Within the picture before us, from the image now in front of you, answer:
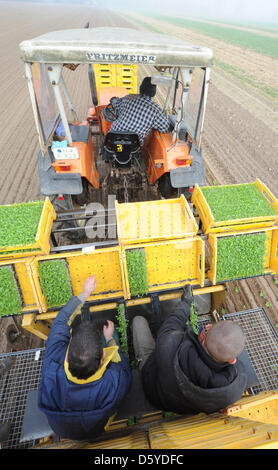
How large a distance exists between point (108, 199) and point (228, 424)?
413 centimetres

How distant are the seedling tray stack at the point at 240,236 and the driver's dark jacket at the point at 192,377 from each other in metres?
1.22

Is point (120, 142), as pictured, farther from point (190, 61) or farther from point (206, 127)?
point (206, 127)

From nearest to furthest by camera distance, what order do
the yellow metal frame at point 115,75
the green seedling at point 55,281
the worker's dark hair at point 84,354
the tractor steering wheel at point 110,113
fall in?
the worker's dark hair at point 84,354 → the green seedling at point 55,281 → the tractor steering wheel at point 110,113 → the yellow metal frame at point 115,75

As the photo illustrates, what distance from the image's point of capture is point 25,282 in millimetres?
2775

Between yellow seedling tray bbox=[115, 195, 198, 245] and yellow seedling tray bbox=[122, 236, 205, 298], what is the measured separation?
0.28ft

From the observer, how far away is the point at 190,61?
2842mm

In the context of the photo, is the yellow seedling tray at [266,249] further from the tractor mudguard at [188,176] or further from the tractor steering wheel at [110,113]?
the tractor steering wheel at [110,113]

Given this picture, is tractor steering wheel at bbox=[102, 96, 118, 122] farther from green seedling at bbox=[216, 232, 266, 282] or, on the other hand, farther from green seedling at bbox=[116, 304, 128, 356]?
green seedling at bbox=[116, 304, 128, 356]

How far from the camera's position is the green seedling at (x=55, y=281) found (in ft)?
9.02

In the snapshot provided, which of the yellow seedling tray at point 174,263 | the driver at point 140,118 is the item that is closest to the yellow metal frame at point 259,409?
the yellow seedling tray at point 174,263

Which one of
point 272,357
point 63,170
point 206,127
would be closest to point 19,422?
point 272,357

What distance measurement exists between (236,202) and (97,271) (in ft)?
6.08

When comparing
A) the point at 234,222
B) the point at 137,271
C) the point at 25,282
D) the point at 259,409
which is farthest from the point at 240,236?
the point at 25,282

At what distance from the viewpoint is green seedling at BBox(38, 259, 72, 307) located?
2.75m
